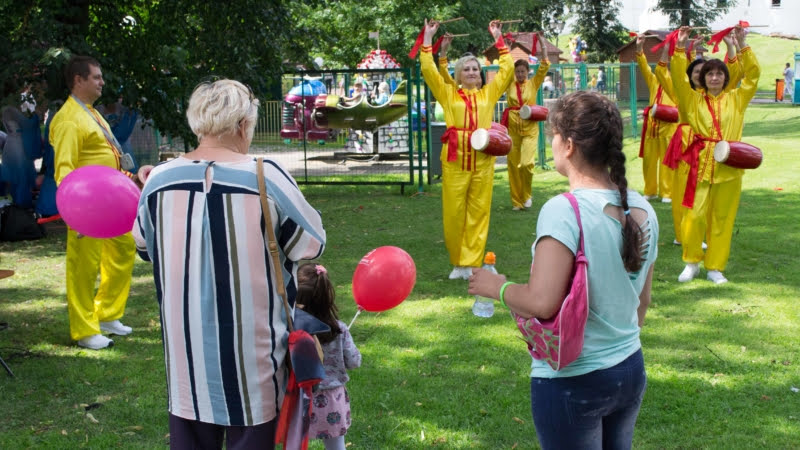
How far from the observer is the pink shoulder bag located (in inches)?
97.4

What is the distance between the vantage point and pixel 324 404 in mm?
3672

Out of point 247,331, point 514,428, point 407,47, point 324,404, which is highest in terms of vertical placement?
point 407,47

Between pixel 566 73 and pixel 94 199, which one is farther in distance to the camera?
pixel 566 73

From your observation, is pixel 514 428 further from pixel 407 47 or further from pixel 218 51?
pixel 407 47

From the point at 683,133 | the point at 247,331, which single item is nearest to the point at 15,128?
the point at 683,133

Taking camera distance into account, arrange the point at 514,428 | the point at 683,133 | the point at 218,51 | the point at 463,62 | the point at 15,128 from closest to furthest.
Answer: the point at 514,428 → the point at 463,62 → the point at 683,133 → the point at 15,128 → the point at 218,51

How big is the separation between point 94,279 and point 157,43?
521 centimetres

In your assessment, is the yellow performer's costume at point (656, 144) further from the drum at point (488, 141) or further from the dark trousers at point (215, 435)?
the dark trousers at point (215, 435)

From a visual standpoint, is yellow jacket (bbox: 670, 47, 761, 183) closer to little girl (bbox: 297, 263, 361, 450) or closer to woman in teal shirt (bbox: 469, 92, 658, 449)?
little girl (bbox: 297, 263, 361, 450)

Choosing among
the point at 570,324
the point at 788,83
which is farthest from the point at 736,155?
the point at 788,83

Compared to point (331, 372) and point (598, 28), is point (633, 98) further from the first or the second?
point (598, 28)

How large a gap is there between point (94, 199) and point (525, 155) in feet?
29.7

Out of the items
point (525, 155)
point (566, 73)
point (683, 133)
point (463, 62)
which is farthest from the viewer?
point (566, 73)

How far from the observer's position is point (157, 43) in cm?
1041
